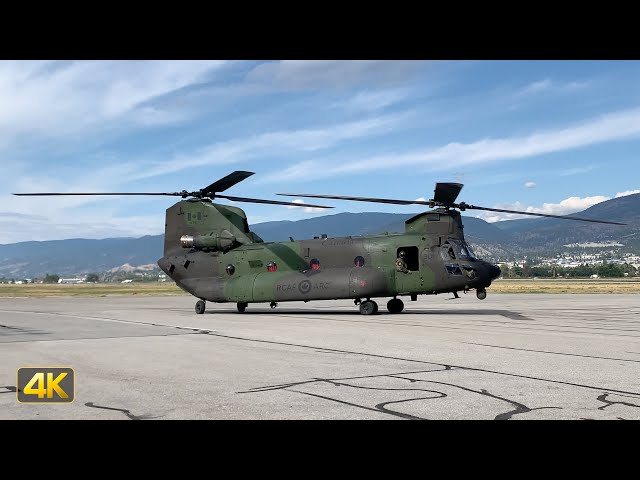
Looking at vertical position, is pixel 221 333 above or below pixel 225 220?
below

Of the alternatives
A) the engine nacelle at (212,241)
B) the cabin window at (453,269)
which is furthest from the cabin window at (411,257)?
the engine nacelle at (212,241)

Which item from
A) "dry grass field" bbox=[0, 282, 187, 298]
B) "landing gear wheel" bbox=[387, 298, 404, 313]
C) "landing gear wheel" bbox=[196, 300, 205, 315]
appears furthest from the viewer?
"dry grass field" bbox=[0, 282, 187, 298]

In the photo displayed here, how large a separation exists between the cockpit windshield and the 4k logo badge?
17144 millimetres

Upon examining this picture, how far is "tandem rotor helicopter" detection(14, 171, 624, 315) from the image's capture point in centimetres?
2511

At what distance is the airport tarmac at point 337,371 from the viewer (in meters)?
7.87

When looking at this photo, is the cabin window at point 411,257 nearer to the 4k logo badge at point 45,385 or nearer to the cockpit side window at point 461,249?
the cockpit side window at point 461,249

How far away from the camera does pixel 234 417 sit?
7449 millimetres

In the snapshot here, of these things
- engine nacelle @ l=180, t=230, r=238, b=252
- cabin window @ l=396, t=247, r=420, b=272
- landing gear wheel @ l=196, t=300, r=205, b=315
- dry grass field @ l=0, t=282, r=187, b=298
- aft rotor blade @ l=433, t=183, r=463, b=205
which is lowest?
dry grass field @ l=0, t=282, r=187, b=298

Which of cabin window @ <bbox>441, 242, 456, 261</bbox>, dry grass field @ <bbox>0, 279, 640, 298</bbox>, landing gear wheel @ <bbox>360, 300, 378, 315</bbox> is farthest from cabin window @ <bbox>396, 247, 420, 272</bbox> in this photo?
dry grass field @ <bbox>0, 279, 640, 298</bbox>

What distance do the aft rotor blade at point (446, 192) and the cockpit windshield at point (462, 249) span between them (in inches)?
64.5

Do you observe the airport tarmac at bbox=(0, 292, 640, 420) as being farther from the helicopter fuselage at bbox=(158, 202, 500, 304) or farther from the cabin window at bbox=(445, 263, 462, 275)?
the helicopter fuselage at bbox=(158, 202, 500, 304)

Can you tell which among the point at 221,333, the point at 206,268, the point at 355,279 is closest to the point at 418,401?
the point at 221,333
